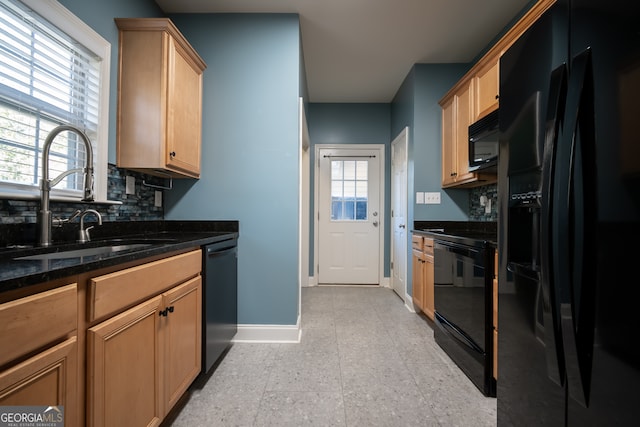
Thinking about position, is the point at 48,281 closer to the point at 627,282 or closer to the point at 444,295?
the point at 627,282

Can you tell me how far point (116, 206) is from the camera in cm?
183

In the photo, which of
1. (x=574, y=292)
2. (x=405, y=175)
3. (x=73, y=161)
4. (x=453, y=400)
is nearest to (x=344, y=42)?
(x=405, y=175)

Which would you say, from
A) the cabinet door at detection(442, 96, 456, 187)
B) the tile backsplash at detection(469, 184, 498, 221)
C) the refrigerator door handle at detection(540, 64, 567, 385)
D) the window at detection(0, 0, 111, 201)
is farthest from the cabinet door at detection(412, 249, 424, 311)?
the window at detection(0, 0, 111, 201)

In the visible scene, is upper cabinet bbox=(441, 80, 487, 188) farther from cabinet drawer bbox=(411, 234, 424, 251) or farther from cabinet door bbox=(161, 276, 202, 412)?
cabinet door bbox=(161, 276, 202, 412)

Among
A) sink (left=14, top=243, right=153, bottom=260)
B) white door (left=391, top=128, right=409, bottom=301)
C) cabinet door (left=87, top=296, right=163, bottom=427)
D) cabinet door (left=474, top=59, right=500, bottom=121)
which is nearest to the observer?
cabinet door (left=87, top=296, right=163, bottom=427)

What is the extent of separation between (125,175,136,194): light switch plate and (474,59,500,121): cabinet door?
2.71 meters

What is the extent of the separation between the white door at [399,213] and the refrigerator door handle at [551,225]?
2.58m

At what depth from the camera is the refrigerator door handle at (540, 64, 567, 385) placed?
0.71m

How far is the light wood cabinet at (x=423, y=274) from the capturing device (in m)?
2.50

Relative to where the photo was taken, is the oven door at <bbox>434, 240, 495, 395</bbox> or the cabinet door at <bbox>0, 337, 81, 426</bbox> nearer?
the cabinet door at <bbox>0, 337, 81, 426</bbox>

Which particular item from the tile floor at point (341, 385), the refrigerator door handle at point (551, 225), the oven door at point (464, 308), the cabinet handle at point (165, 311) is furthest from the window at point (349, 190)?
the refrigerator door handle at point (551, 225)

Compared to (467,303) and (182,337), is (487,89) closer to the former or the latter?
(467,303)

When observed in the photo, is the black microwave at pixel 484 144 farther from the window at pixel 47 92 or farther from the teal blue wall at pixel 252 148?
the window at pixel 47 92

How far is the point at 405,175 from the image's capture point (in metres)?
3.35
